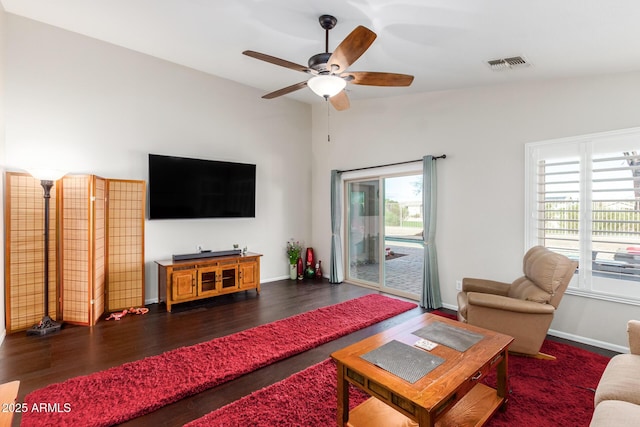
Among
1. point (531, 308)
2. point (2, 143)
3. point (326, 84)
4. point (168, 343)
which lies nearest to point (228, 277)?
point (168, 343)

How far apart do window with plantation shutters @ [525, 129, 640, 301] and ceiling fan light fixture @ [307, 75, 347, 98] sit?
2.50 metres

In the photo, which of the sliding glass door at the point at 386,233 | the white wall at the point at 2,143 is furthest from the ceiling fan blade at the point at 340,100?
the white wall at the point at 2,143

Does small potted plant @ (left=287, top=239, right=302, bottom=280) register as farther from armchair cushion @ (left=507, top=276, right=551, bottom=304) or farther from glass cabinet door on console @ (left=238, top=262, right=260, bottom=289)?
armchair cushion @ (left=507, top=276, right=551, bottom=304)

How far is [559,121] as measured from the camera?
335 cm

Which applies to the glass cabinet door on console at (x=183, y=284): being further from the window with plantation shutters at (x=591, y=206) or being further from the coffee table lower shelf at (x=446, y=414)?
the window with plantation shutters at (x=591, y=206)

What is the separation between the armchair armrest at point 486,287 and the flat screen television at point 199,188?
139 inches

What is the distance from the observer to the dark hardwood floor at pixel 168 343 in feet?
7.60

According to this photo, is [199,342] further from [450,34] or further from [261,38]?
[450,34]

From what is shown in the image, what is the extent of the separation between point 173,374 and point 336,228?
3.77 meters

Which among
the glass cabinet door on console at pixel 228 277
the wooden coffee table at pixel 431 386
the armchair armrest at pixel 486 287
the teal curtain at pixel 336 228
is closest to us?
the wooden coffee table at pixel 431 386

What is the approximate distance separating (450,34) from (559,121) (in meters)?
1.74

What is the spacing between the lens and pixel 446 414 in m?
2.03

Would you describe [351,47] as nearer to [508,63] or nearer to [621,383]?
[508,63]

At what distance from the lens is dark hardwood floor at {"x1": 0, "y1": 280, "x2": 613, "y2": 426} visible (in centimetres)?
232
